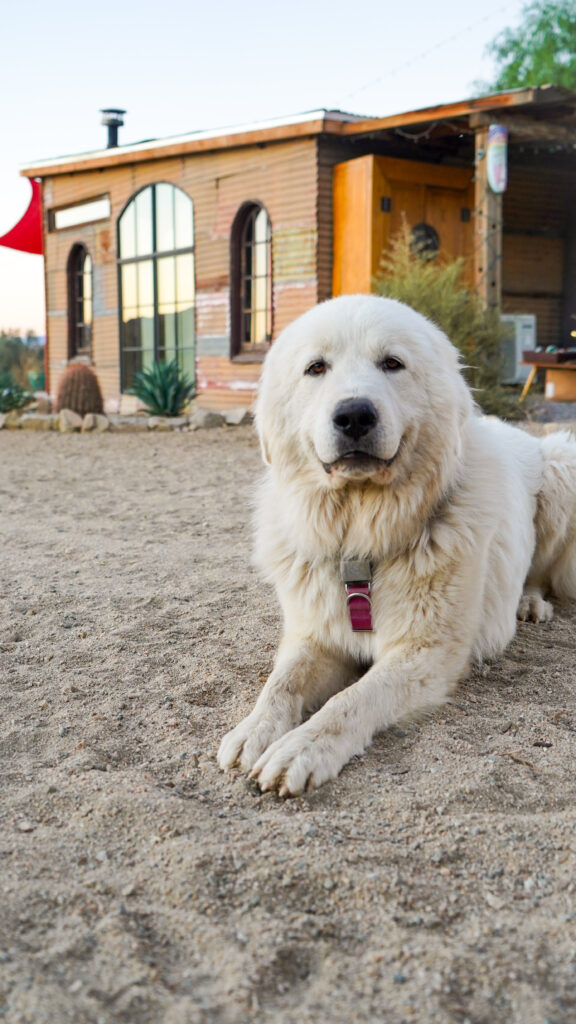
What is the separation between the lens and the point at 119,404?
56.9ft

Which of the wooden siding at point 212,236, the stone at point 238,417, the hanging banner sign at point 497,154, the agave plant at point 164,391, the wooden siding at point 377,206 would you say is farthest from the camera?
the agave plant at point 164,391

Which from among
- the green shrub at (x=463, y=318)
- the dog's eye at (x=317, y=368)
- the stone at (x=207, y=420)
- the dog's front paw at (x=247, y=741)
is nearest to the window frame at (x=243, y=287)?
the stone at (x=207, y=420)

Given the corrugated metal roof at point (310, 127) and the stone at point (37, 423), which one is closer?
the corrugated metal roof at point (310, 127)

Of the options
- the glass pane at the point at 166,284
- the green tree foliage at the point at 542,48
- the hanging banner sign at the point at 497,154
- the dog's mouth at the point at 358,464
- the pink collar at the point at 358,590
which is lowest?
the pink collar at the point at 358,590

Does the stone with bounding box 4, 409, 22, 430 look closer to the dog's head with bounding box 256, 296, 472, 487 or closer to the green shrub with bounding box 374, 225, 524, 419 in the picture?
the green shrub with bounding box 374, 225, 524, 419

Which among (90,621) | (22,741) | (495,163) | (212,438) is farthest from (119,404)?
(22,741)

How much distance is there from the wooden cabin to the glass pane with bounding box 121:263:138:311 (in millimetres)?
27

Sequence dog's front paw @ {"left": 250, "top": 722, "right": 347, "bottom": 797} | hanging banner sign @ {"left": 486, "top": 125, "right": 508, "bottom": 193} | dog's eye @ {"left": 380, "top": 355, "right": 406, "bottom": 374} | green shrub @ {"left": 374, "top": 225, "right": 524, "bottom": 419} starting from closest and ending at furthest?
1. dog's front paw @ {"left": 250, "top": 722, "right": 347, "bottom": 797}
2. dog's eye @ {"left": 380, "top": 355, "right": 406, "bottom": 374}
3. green shrub @ {"left": 374, "top": 225, "right": 524, "bottom": 419}
4. hanging banner sign @ {"left": 486, "top": 125, "right": 508, "bottom": 193}

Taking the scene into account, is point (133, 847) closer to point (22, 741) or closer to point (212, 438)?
point (22, 741)

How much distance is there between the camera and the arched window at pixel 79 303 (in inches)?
720

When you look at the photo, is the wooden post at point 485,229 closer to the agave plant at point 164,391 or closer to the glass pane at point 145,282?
the agave plant at point 164,391

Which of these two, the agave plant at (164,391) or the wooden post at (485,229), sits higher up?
the wooden post at (485,229)

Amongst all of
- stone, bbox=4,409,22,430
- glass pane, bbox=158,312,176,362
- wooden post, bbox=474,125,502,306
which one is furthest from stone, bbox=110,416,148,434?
wooden post, bbox=474,125,502,306

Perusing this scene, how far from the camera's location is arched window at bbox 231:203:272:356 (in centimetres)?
1427
